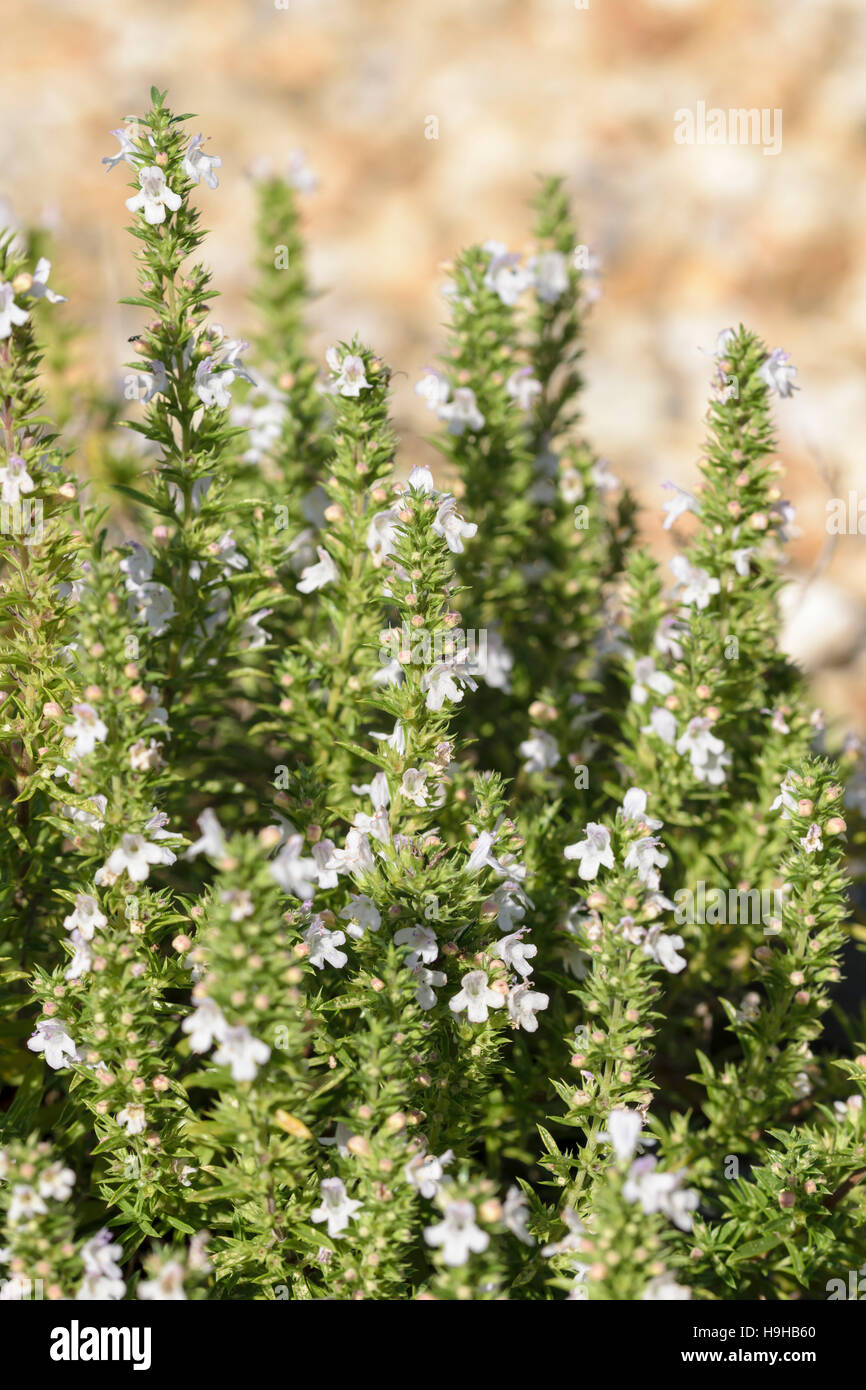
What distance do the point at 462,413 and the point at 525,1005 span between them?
7.31 feet

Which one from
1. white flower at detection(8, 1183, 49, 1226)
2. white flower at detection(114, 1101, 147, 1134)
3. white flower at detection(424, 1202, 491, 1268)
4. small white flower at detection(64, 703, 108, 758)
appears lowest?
white flower at detection(424, 1202, 491, 1268)

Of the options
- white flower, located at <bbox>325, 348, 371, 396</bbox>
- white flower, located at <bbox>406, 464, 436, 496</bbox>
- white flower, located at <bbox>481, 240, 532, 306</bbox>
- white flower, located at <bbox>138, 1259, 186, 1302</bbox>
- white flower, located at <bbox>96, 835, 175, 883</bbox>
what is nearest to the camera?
white flower, located at <bbox>138, 1259, 186, 1302</bbox>

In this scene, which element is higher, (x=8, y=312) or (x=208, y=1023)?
(x=8, y=312)

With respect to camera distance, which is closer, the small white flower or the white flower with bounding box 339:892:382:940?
the small white flower

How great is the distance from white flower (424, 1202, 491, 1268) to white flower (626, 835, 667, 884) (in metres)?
0.99

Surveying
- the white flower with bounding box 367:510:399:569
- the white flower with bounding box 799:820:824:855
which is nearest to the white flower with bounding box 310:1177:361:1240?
the white flower with bounding box 799:820:824:855

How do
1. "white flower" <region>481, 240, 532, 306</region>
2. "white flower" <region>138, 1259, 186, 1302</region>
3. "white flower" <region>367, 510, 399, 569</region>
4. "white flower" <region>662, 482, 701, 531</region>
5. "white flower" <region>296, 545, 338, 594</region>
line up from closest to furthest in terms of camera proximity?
"white flower" <region>138, 1259, 186, 1302</region>, "white flower" <region>367, 510, 399, 569</region>, "white flower" <region>296, 545, 338, 594</region>, "white flower" <region>662, 482, 701, 531</region>, "white flower" <region>481, 240, 532, 306</region>

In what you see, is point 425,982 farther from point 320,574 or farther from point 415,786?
point 320,574

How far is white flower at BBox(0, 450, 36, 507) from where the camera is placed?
320 cm

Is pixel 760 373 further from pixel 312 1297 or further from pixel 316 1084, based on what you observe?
pixel 312 1297

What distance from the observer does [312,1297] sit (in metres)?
3.07

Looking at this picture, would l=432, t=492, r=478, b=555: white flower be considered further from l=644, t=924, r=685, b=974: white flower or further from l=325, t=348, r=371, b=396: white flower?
l=644, t=924, r=685, b=974: white flower

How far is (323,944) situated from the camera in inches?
127

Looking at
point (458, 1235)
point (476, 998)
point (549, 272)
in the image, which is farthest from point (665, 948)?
point (549, 272)
